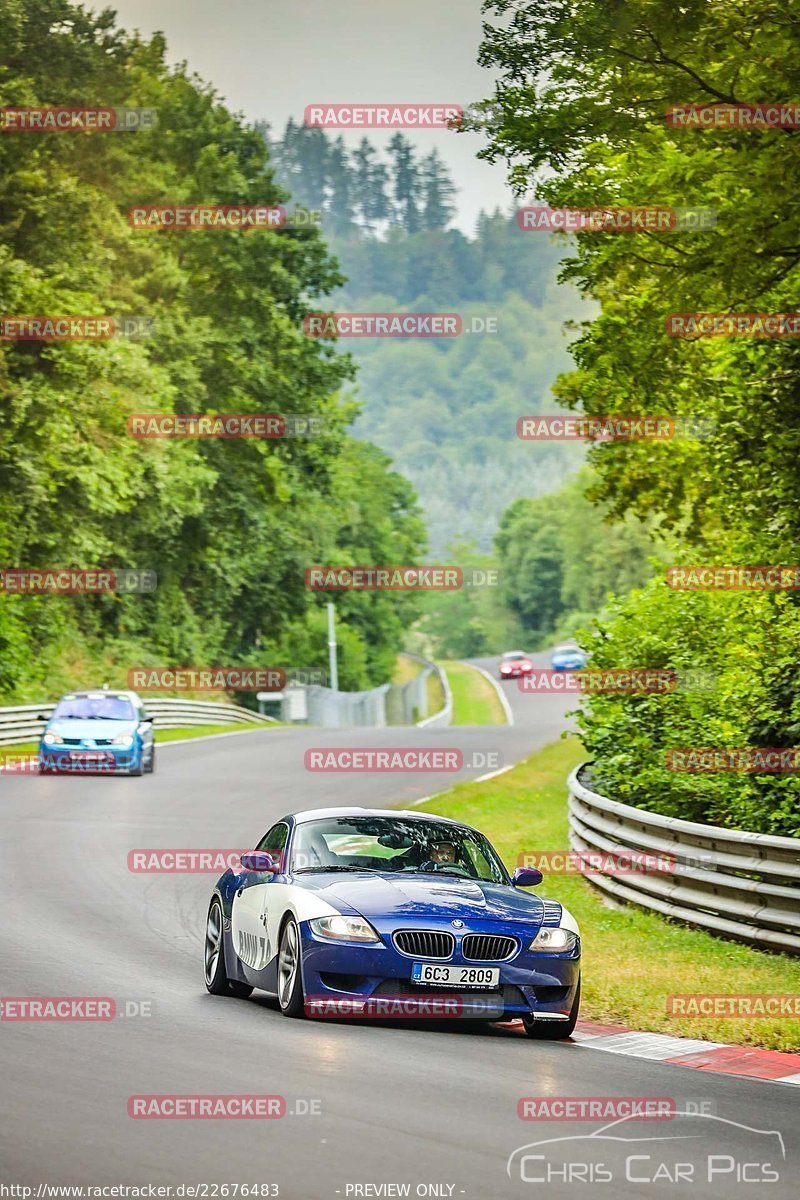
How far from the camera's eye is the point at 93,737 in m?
31.5

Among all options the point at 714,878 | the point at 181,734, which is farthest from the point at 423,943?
the point at 181,734

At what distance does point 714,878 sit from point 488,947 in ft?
15.5

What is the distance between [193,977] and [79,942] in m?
1.73

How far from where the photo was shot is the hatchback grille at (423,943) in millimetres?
10133

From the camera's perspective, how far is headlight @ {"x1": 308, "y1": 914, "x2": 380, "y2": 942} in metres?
10.1

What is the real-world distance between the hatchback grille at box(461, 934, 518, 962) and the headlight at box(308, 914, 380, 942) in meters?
0.56

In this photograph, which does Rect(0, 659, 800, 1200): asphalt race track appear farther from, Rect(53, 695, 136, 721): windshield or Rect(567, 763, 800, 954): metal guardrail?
Rect(53, 695, 136, 721): windshield

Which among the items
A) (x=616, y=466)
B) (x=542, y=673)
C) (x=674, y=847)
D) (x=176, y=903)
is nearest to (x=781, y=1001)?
(x=674, y=847)
